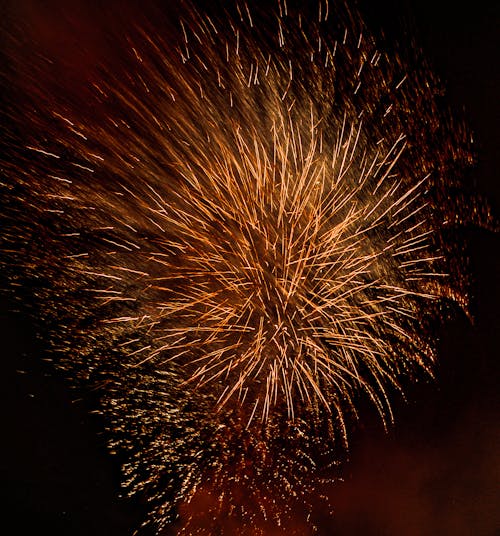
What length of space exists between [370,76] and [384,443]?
0.93 metres

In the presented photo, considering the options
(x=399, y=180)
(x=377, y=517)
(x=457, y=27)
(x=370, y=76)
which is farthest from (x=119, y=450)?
(x=457, y=27)

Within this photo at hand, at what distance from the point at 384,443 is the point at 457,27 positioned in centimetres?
107

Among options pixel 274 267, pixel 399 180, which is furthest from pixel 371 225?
pixel 274 267

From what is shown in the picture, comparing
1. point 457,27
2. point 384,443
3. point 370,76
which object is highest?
point 457,27

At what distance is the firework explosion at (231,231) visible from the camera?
1124 millimetres

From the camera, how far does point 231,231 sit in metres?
1.16

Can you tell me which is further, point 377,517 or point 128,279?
point 377,517

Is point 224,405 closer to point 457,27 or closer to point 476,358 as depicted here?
point 476,358

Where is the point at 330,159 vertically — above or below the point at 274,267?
above

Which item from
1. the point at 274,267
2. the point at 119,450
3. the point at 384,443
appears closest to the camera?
the point at 274,267

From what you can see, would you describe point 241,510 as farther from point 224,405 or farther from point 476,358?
point 476,358

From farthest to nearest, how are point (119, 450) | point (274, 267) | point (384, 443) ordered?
1. point (384, 443)
2. point (119, 450)
3. point (274, 267)

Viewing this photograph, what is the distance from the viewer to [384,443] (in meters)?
1.37

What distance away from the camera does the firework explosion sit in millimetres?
1124
